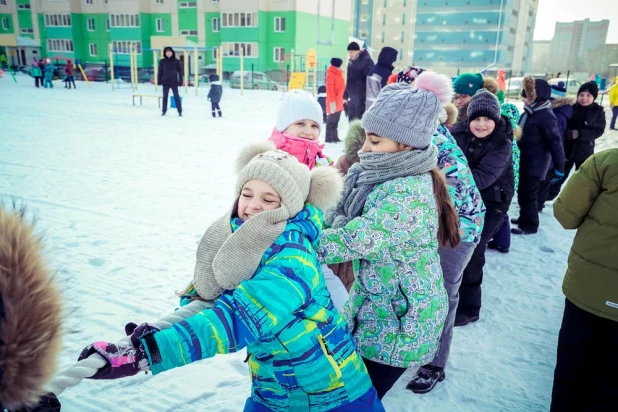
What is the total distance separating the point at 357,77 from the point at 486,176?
681 cm

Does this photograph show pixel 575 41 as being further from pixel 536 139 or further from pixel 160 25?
pixel 536 139

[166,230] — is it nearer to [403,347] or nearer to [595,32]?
[403,347]

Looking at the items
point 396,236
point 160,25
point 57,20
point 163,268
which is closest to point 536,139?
point 396,236

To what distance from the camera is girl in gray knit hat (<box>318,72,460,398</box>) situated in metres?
1.86

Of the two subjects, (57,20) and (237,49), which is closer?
(237,49)

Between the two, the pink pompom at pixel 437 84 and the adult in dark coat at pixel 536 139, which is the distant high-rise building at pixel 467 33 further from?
the pink pompom at pixel 437 84

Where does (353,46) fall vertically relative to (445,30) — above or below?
below

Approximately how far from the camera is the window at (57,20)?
45.1 meters

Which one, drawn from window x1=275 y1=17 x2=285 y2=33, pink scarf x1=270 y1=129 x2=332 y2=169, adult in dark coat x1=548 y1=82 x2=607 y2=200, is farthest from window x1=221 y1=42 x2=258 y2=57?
pink scarf x1=270 y1=129 x2=332 y2=169

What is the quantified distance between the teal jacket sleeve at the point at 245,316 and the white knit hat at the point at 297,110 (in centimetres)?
177

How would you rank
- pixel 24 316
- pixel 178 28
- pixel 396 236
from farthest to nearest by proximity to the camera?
pixel 178 28
pixel 396 236
pixel 24 316

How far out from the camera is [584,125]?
6.68 metres

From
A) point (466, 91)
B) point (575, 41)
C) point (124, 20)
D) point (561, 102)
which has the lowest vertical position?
point (561, 102)

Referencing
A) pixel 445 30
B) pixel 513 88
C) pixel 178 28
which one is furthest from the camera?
pixel 445 30
